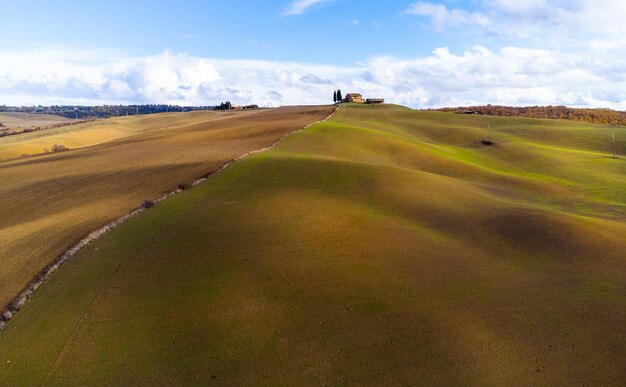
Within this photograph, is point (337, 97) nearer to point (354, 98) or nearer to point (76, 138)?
point (354, 98)

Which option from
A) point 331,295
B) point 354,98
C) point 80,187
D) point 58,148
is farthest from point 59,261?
point 354,98

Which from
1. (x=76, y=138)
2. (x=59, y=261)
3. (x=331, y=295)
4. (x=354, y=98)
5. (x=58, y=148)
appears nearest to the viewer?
(x=331, y=295)

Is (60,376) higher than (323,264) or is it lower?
lower

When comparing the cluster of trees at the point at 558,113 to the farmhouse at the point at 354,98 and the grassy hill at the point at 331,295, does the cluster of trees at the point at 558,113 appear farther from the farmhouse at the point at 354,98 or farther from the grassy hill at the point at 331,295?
the grassy hill at the point at 331,295

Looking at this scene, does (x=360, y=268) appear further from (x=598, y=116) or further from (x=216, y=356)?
(x=598, y=116)

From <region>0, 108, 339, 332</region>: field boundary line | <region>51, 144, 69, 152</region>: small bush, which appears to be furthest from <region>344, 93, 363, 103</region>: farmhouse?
<region>0, 108, 339, 332</region>: field boundary line

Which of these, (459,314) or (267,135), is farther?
(267,135)

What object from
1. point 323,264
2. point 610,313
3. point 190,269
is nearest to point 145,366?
point 190,269

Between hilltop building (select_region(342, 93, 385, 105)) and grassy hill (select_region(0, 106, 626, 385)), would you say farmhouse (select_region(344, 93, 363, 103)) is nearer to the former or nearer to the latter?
hilltop building (select_region(342, 93, 385, 105))
